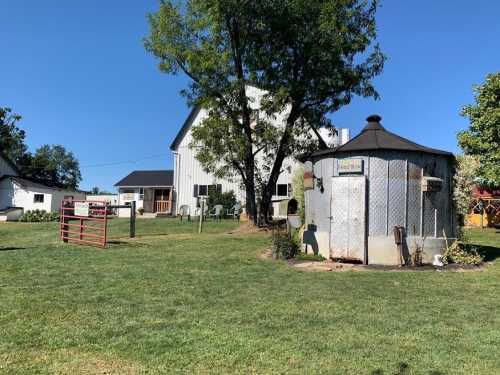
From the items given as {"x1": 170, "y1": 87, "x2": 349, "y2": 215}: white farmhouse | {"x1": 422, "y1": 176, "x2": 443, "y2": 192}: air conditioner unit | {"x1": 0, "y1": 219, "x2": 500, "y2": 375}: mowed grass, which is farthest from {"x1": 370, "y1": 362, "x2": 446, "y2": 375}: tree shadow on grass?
{"x1": 170, "y1": 87, "x2": 349, "y2": 215}: white farmhouse

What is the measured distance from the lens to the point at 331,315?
573cm

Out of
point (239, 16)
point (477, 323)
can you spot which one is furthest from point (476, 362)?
point (239, 16)

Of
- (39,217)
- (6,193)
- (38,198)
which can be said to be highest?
(6,193)

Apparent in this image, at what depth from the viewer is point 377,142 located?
1073 cm

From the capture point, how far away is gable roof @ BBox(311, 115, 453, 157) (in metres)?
10.5

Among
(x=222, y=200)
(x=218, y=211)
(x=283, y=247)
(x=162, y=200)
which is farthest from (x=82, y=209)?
(x=162, y=200)

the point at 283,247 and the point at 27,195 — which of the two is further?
the point at 27,195

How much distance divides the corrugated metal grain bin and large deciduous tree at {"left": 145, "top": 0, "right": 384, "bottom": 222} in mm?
6359

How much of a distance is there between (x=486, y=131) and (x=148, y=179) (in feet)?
79.0

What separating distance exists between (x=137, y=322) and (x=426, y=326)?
11.6ft

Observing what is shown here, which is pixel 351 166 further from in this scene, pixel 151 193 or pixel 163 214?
pixel 151 193

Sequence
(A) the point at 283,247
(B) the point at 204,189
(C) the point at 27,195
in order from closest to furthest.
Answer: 1. (A) the point at 283,247
2. (B) the point at 204,189
3. (C) the point at 27,195

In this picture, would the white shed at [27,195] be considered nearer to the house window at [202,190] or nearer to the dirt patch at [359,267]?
the house window at [202,190]

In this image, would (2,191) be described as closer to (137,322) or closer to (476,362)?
(137,322)
